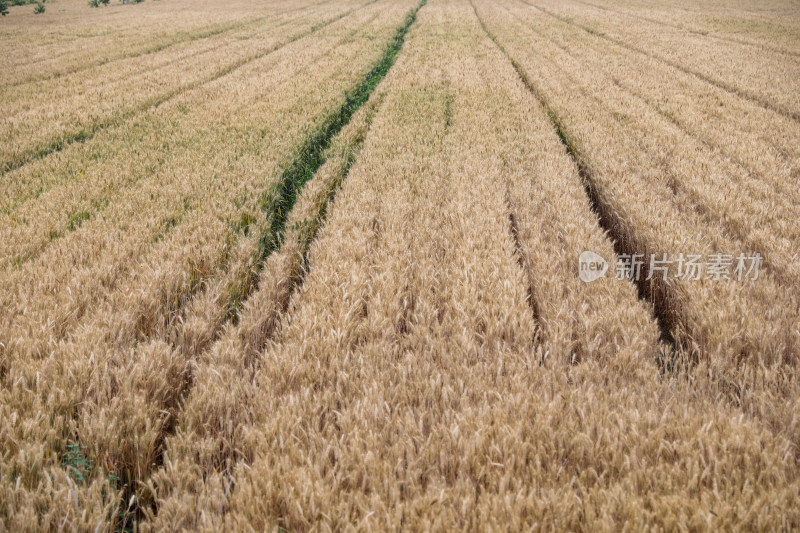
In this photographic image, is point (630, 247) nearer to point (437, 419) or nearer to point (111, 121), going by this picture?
point (437, 419)

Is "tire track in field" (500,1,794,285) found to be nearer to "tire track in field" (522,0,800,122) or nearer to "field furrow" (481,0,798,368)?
"field furrow" (481,0,798,368)

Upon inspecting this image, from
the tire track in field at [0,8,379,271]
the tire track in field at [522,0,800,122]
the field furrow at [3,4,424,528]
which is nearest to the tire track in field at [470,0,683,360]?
the field furrow at [3,4,424,528]

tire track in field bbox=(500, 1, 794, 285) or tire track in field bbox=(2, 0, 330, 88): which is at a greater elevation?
tire track in field bbox=(2, 0, 330, 88)

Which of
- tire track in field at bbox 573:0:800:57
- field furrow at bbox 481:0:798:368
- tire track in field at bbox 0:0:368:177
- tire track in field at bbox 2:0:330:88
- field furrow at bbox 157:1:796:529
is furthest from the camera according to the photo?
A: tire track in field at bbox 573:0:800:57

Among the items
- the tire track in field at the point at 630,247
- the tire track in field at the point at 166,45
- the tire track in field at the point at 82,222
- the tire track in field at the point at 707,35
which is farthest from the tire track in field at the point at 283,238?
the tire track in field at the point at 707,35

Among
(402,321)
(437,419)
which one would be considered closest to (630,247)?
(402,321)

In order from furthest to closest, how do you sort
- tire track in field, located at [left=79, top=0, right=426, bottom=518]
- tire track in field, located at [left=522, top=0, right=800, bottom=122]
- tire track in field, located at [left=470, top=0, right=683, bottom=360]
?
tire track in field, located at [left=522, top=0, right=800, bottom=122] → tire track in field, located at [left=470, top=0, right=683, bottom=360] → tire track in field, located at [left=79, top=0, right=426, bottom=518]

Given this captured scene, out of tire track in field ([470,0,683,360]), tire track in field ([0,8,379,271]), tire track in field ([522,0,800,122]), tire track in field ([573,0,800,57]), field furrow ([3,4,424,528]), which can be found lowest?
tire track in field ([470,0,683,360])
